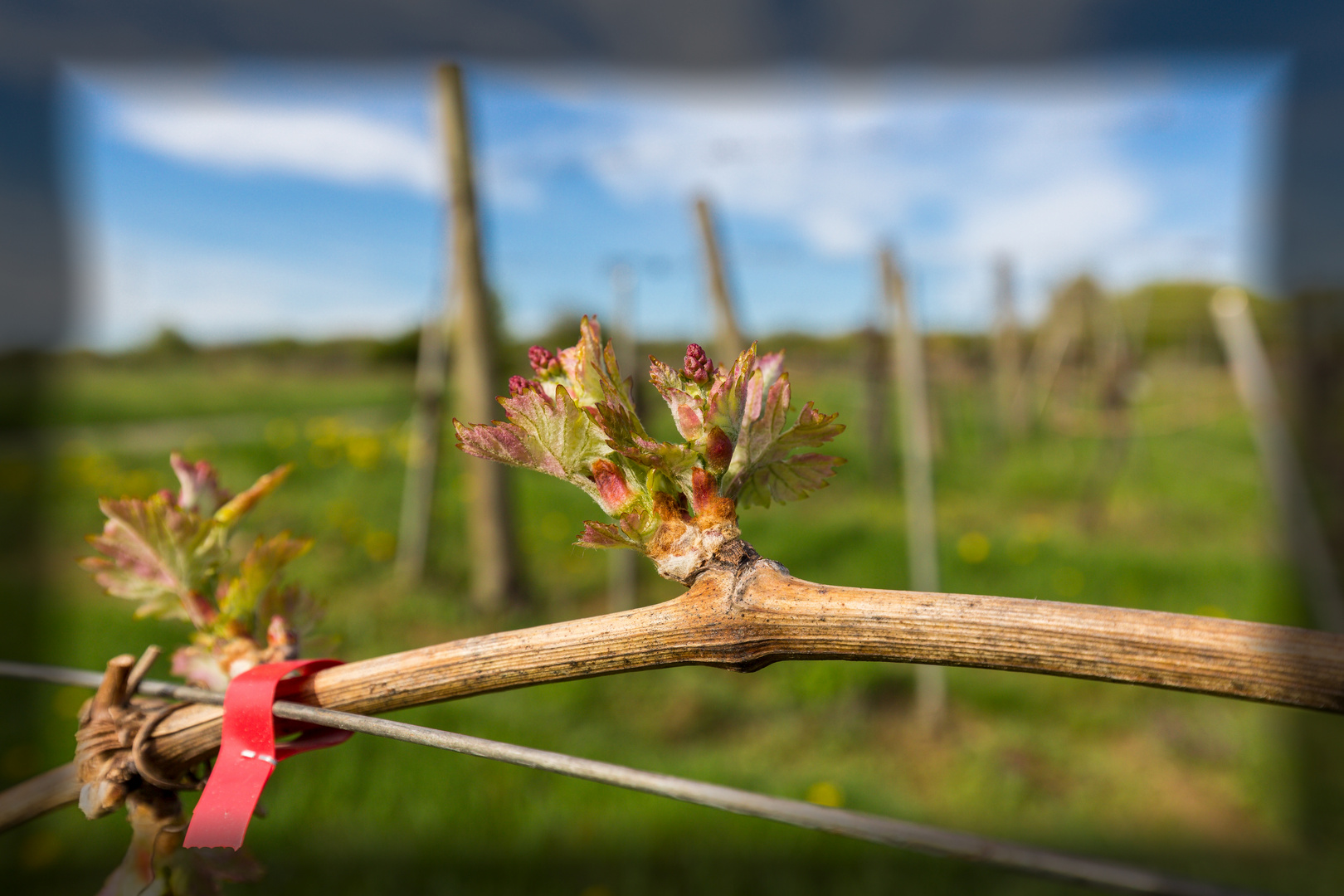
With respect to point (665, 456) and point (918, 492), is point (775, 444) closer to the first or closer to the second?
point (665, 456)

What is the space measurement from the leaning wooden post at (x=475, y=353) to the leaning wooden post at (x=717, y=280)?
0.98 metres

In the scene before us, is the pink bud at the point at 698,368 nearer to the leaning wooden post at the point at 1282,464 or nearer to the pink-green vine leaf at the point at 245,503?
the pink-green vine leaf at the point at 245,503

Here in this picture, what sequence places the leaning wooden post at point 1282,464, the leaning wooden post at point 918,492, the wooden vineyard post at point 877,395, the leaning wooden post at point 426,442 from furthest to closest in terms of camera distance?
the wooden vineyard post at point 877,395 < the leaning wooden post at point 426,442 < the leaning wooden post at point 918,492 < the leaning wooden post at point 1282,464

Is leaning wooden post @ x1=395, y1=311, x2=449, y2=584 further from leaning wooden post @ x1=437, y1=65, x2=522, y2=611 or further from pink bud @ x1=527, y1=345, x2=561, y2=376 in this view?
pink bud @ x1=527, y1=345, x2=561, y2=376

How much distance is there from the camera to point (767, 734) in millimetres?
2973

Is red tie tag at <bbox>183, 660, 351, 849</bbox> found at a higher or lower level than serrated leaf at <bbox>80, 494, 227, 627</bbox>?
Result: lower

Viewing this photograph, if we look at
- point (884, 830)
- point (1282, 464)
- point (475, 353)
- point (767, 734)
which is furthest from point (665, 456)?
point (1282, 464)

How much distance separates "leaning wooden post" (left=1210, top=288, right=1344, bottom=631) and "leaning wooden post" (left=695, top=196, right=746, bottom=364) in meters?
2.01

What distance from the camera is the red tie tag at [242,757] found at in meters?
0.46

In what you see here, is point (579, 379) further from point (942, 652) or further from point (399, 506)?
point (399, 506)

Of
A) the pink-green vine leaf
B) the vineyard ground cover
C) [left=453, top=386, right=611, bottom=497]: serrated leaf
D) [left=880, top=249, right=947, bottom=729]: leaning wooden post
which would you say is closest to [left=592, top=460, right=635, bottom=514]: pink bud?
Answer: [left=453, top=386, right=611, bottom=497]: serrated leaf

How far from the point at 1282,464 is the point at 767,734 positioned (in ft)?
7.24

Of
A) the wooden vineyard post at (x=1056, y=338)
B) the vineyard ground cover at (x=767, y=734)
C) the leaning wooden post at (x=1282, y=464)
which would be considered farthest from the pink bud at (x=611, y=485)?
the wooden vineyard post at (x=1056, y=338)

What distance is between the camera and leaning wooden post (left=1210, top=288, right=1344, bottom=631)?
298 centimetres
